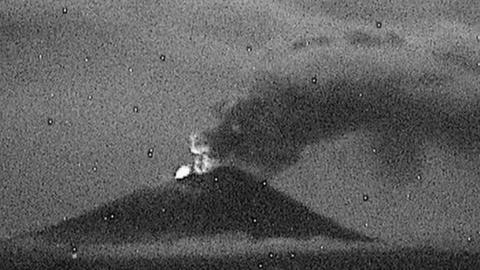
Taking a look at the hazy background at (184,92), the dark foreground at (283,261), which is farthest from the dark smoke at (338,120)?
the dark foreground at (283,261)

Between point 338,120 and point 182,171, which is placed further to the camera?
point 338,120

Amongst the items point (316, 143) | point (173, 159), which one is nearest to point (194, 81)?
point (173, 159)

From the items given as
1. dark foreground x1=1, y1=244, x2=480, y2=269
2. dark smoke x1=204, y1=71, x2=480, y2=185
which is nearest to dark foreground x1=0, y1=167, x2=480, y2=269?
dark foreground x1=1, y1=244, x2=480, y2=269

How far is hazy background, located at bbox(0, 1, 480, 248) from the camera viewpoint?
272 cm

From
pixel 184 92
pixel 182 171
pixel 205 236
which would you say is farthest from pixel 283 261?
pixel 184 92

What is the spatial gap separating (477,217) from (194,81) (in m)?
1.18

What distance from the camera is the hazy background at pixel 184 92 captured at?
2.72 m

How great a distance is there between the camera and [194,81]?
109 inches

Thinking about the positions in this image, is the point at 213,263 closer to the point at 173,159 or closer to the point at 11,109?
the point at 173,159

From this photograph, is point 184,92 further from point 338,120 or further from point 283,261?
point 283,261

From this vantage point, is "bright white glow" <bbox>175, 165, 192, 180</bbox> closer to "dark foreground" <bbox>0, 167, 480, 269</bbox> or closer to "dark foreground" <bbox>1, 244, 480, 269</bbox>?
"dark foreground" <bbox>0, 167, 480, 269</bbox>

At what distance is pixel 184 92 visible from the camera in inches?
109

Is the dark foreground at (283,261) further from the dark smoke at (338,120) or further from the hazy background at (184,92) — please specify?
the dark smoke at (338,120)

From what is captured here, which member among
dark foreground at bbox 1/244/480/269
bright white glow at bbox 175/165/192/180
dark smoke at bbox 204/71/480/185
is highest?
dark smoke at bbox 204/71/480/185
